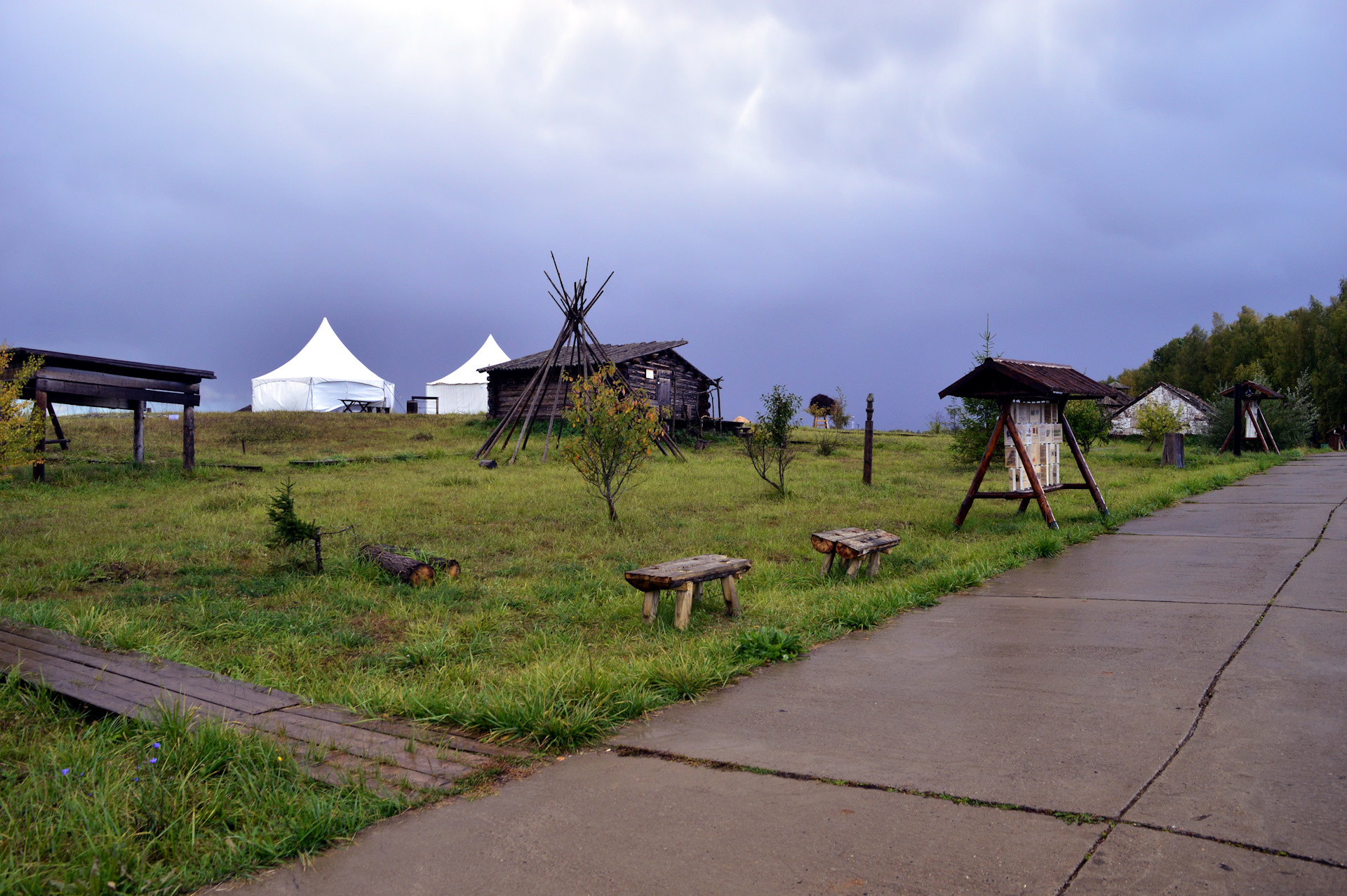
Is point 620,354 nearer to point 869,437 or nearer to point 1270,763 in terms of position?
point 869,437

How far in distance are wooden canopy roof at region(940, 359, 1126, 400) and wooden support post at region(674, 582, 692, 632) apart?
543 centimetres

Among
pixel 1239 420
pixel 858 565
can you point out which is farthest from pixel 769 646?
pixel 1239 420

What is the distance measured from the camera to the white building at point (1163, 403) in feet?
145

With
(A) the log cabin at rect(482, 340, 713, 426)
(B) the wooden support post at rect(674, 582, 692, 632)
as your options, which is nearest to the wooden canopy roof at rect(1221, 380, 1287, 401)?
(A) the log cabin at rect(482, 340, 713, 426)

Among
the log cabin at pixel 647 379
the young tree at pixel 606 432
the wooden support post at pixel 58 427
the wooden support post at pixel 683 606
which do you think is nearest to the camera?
the wooden support post at pixel 683 606

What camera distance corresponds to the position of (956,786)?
290cm

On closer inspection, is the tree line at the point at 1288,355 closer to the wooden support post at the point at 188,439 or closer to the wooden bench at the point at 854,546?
the wooden bench at the point at 854,546

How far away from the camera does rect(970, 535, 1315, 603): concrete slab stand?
6.12 metres

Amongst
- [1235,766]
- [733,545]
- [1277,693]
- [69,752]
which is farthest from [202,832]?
[733,545]

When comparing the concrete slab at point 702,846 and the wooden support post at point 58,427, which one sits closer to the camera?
the concrete slab at point 702,846

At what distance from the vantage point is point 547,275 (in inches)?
877

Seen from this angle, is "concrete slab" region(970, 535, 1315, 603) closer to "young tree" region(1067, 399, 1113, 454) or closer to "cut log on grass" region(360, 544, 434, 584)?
"cut log on grass" region(360, 544, 434, 584)

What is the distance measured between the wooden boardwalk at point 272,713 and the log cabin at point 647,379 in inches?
949

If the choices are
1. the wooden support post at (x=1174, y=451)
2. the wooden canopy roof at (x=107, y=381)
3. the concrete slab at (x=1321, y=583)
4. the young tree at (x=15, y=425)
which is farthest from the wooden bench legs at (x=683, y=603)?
the wooden support post at (x=1174, y=451)
